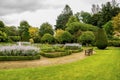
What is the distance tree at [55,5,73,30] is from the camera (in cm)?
7276

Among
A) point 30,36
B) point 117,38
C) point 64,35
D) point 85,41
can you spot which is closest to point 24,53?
point 85,41

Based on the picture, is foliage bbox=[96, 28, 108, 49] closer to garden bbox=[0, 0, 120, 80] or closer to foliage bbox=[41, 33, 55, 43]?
garden bbox=[0, 0, 120, 80]

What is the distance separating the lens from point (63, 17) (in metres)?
77.3

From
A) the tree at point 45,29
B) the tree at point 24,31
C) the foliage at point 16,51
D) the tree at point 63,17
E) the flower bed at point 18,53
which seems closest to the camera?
the flower bed at point 18,53

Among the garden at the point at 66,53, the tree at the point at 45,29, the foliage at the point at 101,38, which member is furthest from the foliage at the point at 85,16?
the foliage at the point at 101,38

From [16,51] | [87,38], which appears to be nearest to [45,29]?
[87,38]

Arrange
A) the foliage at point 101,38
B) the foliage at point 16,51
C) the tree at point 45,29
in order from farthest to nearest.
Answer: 1. the tree at point 45,29
2. the foliage at point 101,38
3. the foliage at point 16,51

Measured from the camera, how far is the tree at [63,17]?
7276 cm

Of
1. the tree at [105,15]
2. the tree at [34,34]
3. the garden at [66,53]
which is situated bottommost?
the garden at [66,53]

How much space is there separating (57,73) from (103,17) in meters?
54.8

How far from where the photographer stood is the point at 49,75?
10.2 meters

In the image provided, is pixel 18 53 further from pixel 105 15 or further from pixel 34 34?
pixel 105 15

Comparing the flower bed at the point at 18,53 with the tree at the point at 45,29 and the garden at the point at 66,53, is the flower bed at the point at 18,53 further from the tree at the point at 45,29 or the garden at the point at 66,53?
the tree at the point at 45,29

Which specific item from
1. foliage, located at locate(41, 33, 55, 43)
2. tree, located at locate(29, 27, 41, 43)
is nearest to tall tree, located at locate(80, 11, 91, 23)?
tree, located at locate(29, 27, 41, 43)
